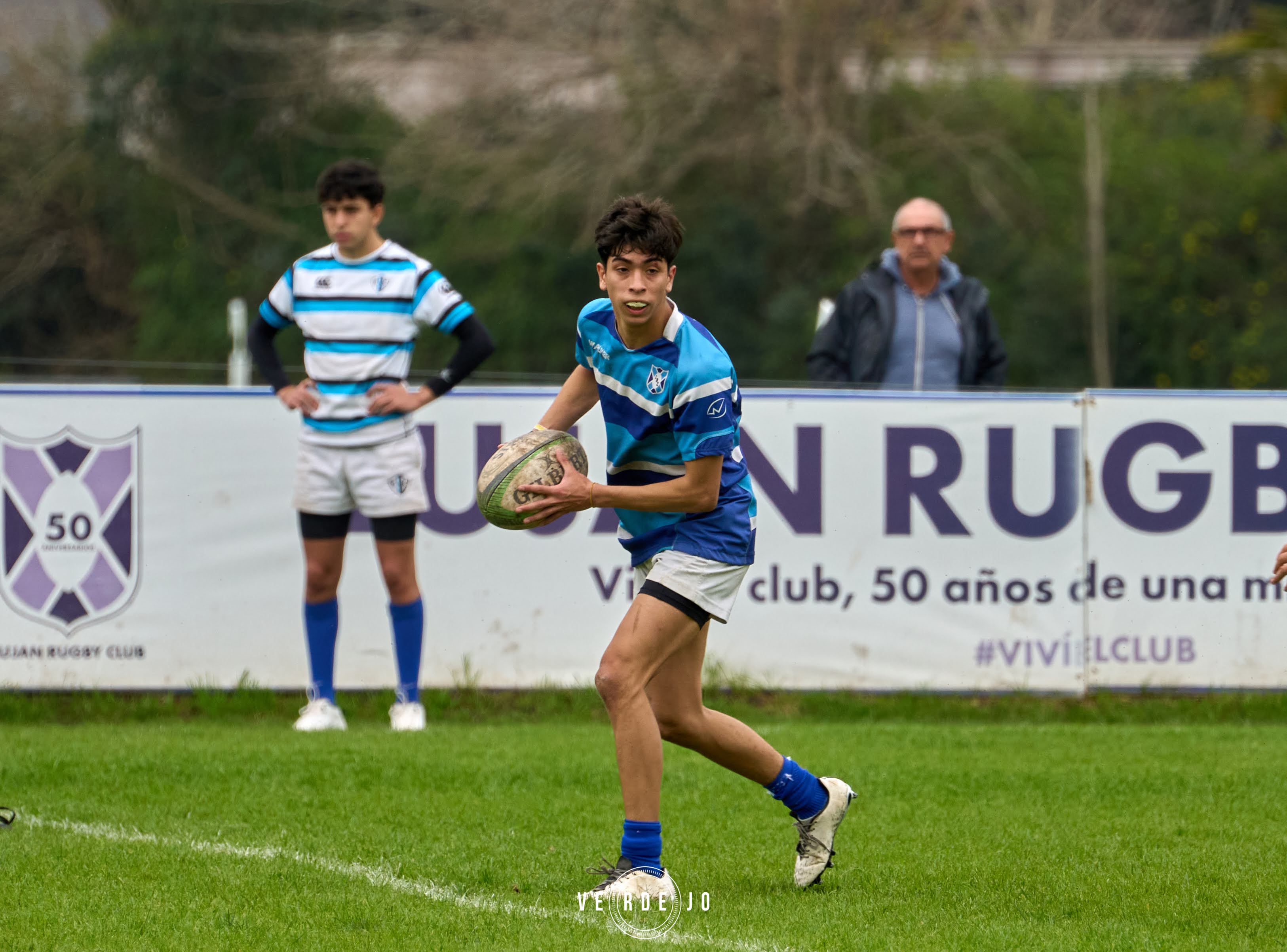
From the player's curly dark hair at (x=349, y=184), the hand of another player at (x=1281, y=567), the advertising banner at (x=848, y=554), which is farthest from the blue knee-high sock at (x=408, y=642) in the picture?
the hand of another player at (x=1281, y=567)

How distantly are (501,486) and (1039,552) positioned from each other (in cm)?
476

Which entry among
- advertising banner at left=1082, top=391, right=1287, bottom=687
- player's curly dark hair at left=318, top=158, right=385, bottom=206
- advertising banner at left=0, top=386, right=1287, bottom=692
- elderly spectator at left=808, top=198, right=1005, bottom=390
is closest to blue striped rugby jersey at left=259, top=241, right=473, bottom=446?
player's curly dark hair at left=318, top=158, right=385, bottom=206

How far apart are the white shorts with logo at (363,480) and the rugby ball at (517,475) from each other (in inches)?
120

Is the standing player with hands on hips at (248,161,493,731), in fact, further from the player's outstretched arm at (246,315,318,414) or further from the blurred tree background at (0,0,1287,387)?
the blurred tree background at (0,0,1287,387)

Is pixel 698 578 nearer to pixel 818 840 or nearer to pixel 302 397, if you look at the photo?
pixel 818 840

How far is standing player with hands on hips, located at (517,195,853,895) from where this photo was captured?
4.81m

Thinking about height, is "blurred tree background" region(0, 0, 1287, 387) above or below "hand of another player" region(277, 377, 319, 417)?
above

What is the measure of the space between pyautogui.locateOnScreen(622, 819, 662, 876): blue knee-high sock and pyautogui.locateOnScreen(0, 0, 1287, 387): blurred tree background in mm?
20602

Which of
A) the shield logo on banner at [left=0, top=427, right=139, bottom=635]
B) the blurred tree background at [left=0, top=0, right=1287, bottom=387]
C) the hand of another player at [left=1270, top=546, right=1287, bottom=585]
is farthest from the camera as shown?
the blurred tree background at [left=0, top=0, right=1287, bottom=387]

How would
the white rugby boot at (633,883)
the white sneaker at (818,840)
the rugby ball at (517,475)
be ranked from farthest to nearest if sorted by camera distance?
the white sneaker at (818,840), the rugby ball at (517,475), the white rugby boot at (633,883)

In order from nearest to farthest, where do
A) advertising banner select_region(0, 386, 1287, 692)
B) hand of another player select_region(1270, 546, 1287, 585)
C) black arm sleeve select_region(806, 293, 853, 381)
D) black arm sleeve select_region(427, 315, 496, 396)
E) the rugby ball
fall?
hand of another player select_region(1270, 546, 1287, 585) < the rugby ball < black arm sleeve select_region(427, 315, 496, 396) < advertising banner select_region(0, 386, 1287, 692) < black arm sleeve select_region(806, 293, 853, 381)

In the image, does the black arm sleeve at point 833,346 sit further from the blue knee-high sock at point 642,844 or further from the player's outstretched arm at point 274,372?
the blue knee-high sock at point 642,844

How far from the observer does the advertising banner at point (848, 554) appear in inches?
350

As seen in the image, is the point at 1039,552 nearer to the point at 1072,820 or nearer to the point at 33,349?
the point at 1072,820
